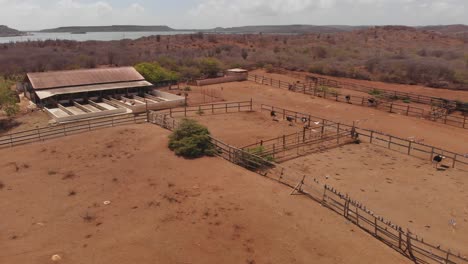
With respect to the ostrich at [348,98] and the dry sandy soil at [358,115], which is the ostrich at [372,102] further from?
the ostrich at [348,98]

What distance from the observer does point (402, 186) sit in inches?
651

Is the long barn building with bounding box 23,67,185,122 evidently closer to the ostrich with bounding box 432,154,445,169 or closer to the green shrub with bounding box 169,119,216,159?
the green shrub with bounding box 169,119,216,159

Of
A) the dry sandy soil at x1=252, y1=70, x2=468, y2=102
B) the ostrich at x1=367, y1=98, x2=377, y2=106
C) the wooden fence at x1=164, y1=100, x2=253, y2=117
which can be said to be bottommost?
the wooden fence at x1=164, y1=100, x2=253, y2=117

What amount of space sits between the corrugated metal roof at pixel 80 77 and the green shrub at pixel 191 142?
16.5 m

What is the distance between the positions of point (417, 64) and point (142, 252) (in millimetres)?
47485

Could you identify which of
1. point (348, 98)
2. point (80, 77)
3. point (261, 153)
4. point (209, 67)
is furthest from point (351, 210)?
point (209, 67)

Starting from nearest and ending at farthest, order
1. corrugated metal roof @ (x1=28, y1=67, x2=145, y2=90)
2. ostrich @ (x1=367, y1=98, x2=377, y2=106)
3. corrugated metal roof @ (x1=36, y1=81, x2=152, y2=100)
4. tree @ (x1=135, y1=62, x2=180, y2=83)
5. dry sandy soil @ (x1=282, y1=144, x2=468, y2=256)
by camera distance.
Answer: dry sandy soil @ (x1=282, y1=144, x2=468, y2=256), corrugated metal roof @ (x1=36, y1=81, x2=152, y2=100), corrugated metal roof @ (x1=28, y1=67, x2=145, y2=90), ostrich @ (x1=367, y1=98, x2=377, y2=106), tree @ (x1=135, y1=62, x2=180, y2=83)

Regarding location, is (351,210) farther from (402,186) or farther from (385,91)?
(385,91)

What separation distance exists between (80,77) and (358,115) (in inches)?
999

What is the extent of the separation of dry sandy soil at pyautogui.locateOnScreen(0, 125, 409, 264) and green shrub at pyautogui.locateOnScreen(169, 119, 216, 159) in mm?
758

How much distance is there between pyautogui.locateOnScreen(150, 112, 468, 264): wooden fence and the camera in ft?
37.2

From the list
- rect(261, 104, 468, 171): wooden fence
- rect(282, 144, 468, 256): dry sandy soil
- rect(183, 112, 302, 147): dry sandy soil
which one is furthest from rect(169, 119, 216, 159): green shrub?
rect(261, 104, 468, 171): wooden fence

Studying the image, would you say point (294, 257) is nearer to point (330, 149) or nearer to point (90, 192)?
point (90, 192)

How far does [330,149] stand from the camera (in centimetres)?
2159
